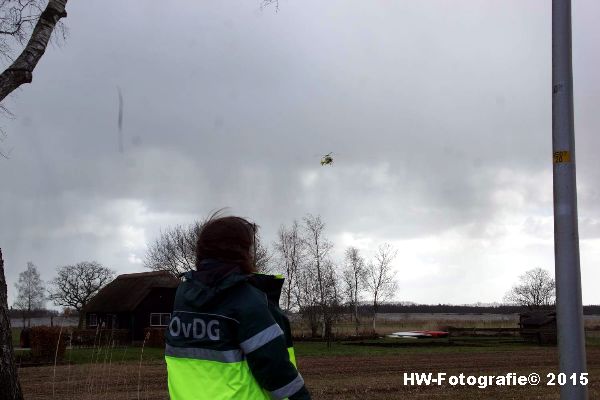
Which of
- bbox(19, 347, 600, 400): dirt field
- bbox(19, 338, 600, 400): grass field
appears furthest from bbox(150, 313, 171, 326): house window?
bbox(19, 338, 600, 400): grass field

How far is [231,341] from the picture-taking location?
2637 millimetres

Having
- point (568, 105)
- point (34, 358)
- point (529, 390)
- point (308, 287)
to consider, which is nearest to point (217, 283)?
point (568, 105)

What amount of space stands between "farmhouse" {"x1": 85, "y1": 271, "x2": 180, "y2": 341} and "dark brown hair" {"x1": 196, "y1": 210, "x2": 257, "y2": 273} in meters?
40.8

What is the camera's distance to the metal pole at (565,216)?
458 cm

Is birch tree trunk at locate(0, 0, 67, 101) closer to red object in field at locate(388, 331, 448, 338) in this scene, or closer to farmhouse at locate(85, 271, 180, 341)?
farmhouse at locate(85, 271, 180, 341)

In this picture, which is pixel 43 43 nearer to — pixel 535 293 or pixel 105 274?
pixel 105 274

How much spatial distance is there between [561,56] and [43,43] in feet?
21.2

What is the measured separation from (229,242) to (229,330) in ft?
1.30

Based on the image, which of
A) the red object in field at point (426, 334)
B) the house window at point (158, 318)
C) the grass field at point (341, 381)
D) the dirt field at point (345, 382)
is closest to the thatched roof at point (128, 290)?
the house window at point (158, 318)

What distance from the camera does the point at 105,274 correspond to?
266 ft

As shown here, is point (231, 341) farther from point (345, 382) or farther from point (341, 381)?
point (341, 381)

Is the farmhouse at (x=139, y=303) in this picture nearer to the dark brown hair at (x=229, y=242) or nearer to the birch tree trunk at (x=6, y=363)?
the birch tree trunk at (x=6, y=363)

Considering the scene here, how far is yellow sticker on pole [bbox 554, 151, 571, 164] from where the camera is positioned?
479cm

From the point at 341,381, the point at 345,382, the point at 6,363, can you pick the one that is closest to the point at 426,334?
the point at 341,381
